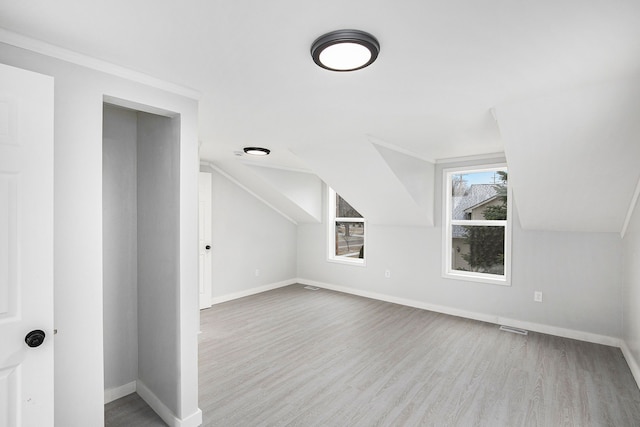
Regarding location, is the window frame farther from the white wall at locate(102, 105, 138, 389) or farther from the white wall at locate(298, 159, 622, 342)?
the white wall at locate(102, 105, 138, 389)

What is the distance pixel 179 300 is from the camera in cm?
213

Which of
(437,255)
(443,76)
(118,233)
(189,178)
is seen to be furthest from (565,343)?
(118,233)

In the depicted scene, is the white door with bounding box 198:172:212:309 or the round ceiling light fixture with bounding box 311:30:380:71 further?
the white door with bounding box 198:172:212:309

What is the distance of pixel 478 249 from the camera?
456 cm

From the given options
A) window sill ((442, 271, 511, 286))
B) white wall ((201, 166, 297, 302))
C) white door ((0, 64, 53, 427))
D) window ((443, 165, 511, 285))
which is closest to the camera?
white door ((0, 64, 53, 427))

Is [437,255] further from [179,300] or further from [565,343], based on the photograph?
[179,300]

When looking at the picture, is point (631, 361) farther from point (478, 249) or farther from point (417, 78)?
point (417, 78)

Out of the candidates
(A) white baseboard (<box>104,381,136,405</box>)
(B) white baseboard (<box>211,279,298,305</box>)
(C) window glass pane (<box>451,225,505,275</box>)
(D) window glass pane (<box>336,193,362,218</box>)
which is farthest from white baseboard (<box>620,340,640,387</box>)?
(B) white baseboard (<box>211,279,298,305</box>)

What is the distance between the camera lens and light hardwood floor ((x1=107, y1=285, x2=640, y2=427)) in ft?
A: 7.64

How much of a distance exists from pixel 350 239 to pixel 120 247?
4097mm

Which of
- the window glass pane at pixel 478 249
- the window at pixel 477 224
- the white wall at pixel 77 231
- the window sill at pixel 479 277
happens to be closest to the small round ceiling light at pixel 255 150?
the white wall at pixel 77 231

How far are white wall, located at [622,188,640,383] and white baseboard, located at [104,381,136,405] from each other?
4161 mm

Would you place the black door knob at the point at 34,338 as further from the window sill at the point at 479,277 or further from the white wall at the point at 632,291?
the window sill at the point at 479,277

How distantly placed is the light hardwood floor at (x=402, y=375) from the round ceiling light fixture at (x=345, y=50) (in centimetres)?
228
